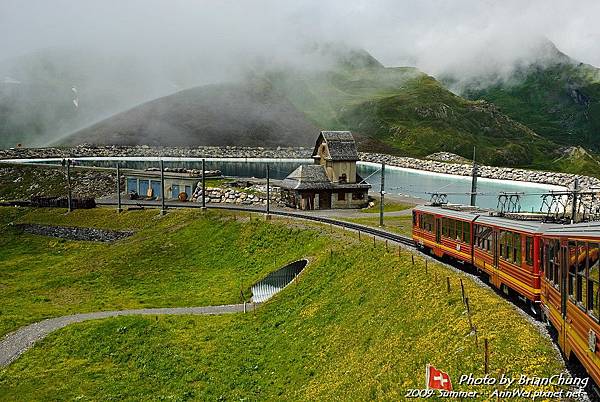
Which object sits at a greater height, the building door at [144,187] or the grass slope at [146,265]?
the building door at [144,187]

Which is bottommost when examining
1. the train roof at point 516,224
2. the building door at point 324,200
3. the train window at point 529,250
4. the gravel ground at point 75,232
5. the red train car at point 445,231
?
the gravel ground at point 75,232

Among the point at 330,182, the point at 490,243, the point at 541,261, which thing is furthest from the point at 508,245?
the point at 330,182

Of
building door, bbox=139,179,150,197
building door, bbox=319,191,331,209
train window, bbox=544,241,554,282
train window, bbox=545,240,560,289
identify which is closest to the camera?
train window, bbox=545,240,560,289

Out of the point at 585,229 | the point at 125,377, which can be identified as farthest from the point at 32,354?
the point at 585,229

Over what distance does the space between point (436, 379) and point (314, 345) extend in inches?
604

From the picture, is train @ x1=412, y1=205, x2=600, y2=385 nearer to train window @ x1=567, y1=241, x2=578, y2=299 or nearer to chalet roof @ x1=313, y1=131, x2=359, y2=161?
train window @ x1=567, y1=241, x2=578, y2=299

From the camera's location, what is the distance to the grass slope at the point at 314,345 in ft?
66.8

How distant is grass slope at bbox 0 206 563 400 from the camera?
2038cm

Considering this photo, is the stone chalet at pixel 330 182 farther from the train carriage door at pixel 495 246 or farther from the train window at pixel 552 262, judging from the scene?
the train window at pixel 552 262

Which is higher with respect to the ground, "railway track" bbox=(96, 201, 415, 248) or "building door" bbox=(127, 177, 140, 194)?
"building door" bbox=(127, 177, 140, 194)

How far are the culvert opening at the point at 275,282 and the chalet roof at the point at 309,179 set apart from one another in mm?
33468

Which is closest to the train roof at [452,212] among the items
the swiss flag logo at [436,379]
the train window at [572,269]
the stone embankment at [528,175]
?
the train window at [572,269]

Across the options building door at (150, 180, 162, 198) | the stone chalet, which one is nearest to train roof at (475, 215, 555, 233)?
the stone chalet

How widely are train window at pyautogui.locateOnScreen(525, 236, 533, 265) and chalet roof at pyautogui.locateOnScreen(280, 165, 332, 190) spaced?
55.9m
